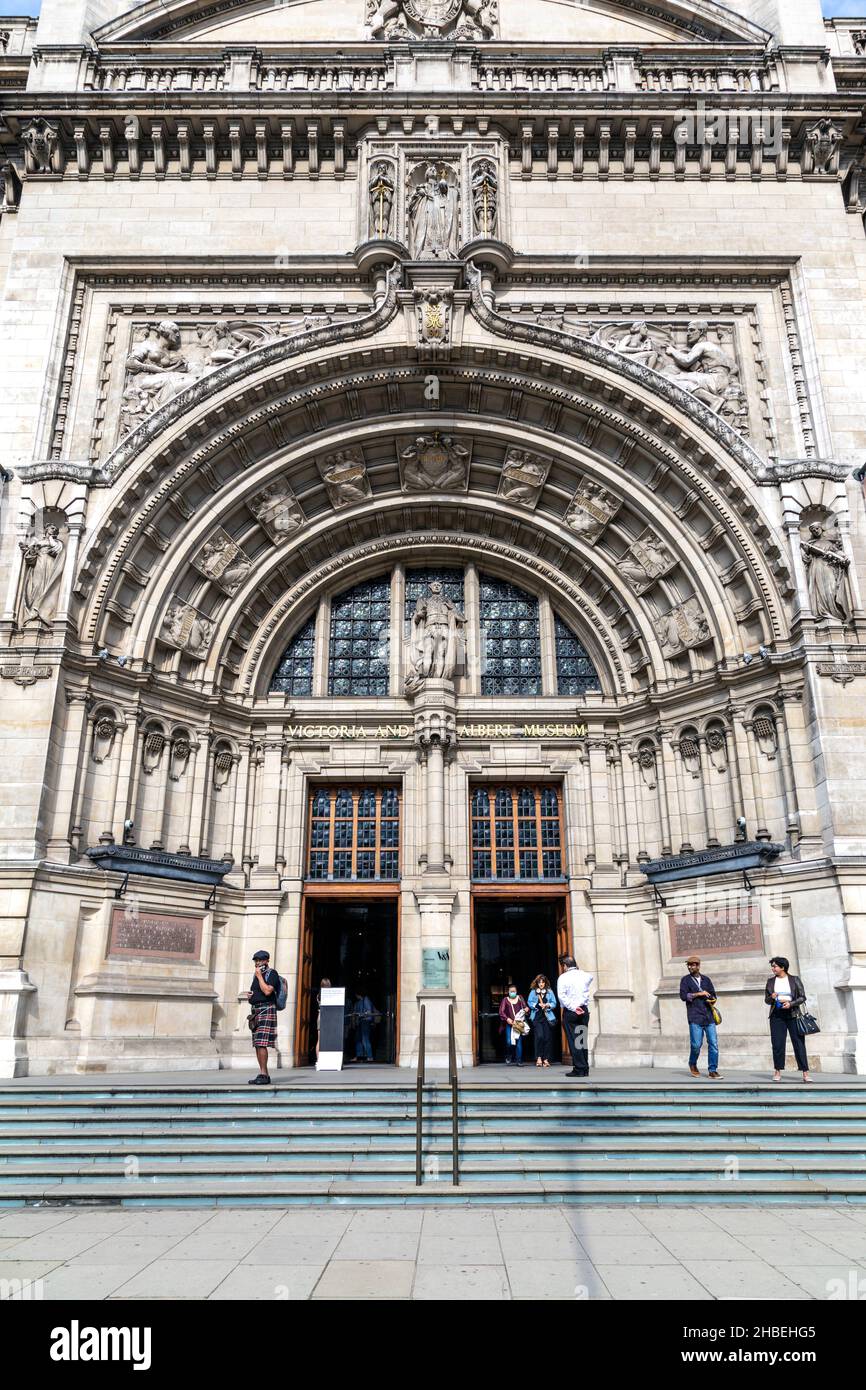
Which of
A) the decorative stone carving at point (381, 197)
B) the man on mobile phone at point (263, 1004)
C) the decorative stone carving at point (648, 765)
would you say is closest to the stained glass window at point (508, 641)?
the decorative stone carving at point (648, 765)

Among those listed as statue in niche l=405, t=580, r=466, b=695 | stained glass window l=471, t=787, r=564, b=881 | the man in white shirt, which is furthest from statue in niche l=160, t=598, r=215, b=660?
the man in white shirt

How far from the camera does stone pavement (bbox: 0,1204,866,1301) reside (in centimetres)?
545

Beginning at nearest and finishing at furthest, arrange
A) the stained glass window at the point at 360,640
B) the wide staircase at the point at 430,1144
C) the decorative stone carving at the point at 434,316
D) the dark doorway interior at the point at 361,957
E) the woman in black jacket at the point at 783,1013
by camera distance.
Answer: the wide staircase at the point at 430,1144 → the woman in black jacket at the point at 783,1013 → the decorative stone carving at the point at 434,316 → the dark doorway interior at the point at 361,957 → the stained glass window at the point at 360,640

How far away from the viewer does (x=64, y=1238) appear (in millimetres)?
6746

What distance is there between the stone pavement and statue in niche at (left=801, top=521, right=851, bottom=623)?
28.9ft

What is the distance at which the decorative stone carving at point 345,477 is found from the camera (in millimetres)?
17312

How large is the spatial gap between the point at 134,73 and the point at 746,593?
50.1ft

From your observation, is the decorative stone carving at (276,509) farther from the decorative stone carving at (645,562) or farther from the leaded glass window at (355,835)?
the decorative stone carving at (645,562)

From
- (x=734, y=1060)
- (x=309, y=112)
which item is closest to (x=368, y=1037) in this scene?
(x=734, y=1060)

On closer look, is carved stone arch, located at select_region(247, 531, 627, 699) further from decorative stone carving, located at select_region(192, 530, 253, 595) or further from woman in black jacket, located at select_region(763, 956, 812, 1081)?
woman in black jacket, located at select_region(763, 956, 812, 1081)

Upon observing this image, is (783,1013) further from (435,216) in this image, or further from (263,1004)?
(435,216)

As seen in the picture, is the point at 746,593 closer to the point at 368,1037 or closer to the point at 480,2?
the point at 368,1037

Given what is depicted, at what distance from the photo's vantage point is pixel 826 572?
46.8 ft

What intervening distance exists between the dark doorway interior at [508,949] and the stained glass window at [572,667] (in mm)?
4179
